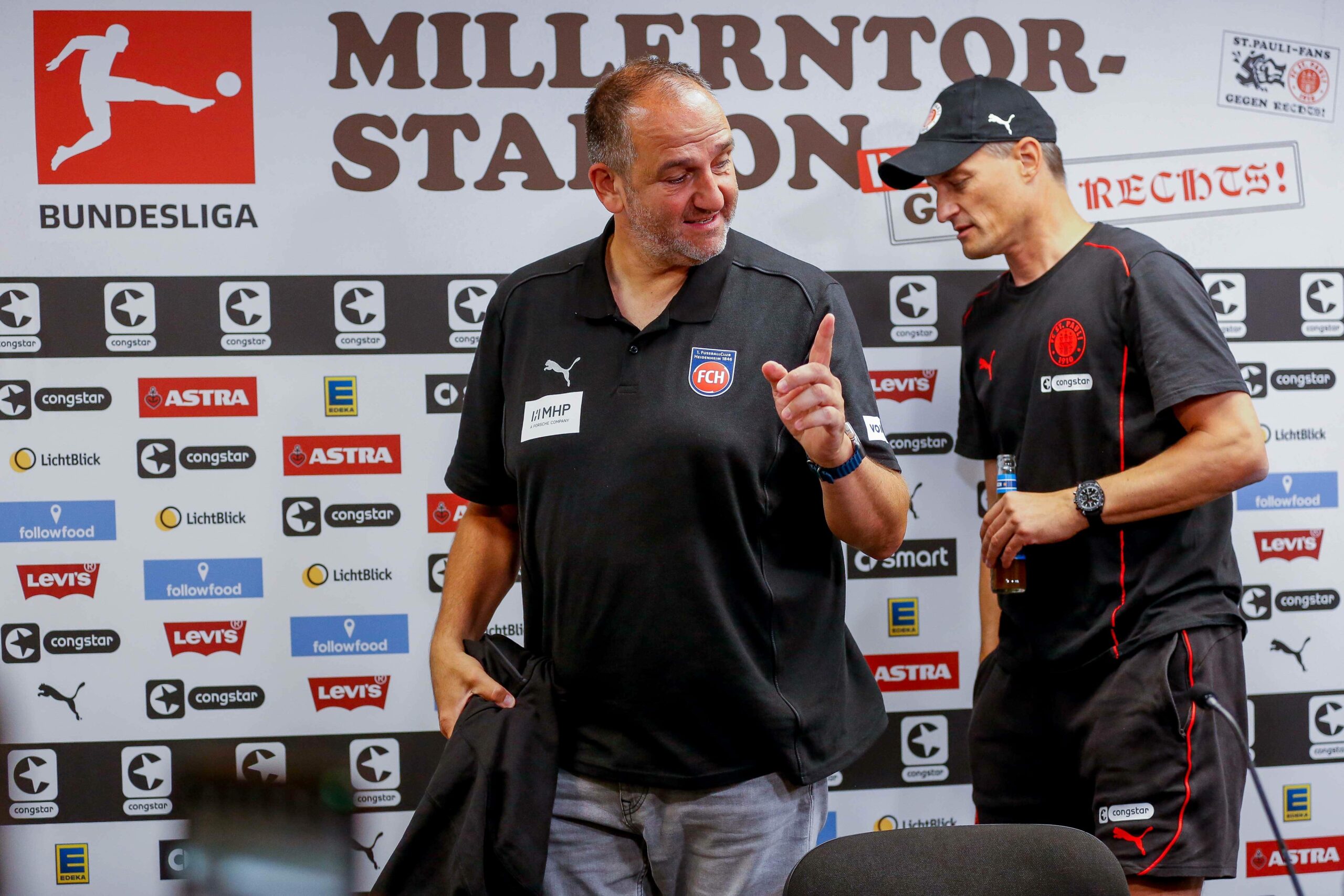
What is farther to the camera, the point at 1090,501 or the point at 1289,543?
the point at 1289,543

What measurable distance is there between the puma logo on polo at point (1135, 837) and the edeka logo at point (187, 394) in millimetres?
1994

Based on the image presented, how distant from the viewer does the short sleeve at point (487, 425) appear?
5.45 ft

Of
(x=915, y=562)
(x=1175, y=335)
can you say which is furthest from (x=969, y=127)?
(x=915, y=562)

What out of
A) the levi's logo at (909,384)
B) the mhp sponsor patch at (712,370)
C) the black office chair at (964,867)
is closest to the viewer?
the black office chair at (964,867)

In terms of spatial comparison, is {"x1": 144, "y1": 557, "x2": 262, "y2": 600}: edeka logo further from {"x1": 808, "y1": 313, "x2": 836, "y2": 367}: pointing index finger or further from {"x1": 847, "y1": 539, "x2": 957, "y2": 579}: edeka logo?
{"x1": 808, "y1": 313, "x2": 836, "y2": 367}: pointing index finger

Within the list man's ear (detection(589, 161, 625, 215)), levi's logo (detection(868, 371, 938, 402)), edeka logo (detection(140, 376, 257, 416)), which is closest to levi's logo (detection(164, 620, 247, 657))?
edeka logo (detection(140, 376, 257, 416))

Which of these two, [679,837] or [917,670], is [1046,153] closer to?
[917,670]

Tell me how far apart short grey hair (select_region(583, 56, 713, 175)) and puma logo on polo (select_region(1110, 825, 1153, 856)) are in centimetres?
142

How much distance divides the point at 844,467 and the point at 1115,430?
0.82m

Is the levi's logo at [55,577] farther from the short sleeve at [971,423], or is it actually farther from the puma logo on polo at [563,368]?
the short sleeve at [971,423]

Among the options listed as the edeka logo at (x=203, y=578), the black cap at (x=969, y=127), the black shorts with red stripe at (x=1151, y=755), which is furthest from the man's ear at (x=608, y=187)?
the edeka logo at (x=203, y=578)

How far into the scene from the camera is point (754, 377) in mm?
1472

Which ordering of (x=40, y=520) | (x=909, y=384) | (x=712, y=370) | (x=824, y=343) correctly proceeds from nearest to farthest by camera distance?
(x=824, y=343), (x=712, y=370), (x=40, y=520), (x=909, y=384)

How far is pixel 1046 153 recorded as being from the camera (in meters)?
2.12
